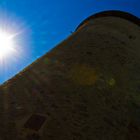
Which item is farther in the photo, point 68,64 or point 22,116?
point 68,64

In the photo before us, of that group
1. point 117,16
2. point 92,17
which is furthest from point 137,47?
point 92,17

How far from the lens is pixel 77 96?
11.8 feet

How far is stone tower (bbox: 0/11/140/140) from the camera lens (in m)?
2.98

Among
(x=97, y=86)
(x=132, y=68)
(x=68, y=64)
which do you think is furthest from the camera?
(x=132, y=68)

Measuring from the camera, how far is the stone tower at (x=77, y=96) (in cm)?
298

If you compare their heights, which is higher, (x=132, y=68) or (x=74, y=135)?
(x=132, y=68)

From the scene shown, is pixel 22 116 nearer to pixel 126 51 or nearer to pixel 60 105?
pixel 60 105

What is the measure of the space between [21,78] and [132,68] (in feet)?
10.4

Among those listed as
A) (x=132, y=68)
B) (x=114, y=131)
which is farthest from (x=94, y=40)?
(x=114, y=131)

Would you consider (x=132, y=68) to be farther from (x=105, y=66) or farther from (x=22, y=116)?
(x=22, y=116)

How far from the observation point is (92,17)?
8758 mm

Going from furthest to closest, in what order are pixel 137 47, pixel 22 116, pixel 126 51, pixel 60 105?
pixel 137 47 → pixel 126 51 → pixel 60 105 → pixel 22 116

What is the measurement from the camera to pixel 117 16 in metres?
8.33

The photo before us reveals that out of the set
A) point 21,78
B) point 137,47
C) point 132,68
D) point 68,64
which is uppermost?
point 137,47
